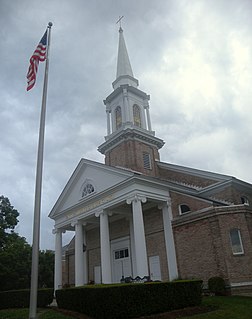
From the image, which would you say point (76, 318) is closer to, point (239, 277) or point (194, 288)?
point (194, 288)

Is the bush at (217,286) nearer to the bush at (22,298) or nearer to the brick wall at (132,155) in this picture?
the bush at (22,298)

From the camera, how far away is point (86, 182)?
27.7m

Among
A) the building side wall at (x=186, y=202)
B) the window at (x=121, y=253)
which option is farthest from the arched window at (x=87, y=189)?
the building side wall at (x=186, y=202)

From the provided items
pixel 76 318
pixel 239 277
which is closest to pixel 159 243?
pixel 239 277

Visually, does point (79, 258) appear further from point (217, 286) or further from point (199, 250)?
point (217, 286)

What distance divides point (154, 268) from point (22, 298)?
9541 mm

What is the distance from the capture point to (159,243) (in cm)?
2419

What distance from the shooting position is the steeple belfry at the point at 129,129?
3048cm

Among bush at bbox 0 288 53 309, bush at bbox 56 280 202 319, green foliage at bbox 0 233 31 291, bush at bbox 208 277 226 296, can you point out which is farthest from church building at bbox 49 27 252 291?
bush at bbox 56 280 202 319

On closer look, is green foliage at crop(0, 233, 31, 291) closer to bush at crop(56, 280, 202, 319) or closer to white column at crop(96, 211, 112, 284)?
white column at crop(96, 211, 112, 284)

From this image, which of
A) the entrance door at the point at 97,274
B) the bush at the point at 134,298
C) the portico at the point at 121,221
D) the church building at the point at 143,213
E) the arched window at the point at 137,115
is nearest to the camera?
the bush at the point at 134,298

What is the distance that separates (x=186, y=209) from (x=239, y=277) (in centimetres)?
646

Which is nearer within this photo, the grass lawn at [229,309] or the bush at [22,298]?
the grass lawn at [229,309]

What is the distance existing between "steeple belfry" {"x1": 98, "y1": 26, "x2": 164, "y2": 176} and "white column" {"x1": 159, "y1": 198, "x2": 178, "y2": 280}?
6.55 m
